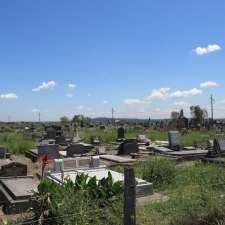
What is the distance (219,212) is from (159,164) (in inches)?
208

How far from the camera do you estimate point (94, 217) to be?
19.8 feet

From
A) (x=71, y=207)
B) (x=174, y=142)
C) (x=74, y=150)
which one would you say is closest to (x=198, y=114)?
(x=174, y=142)

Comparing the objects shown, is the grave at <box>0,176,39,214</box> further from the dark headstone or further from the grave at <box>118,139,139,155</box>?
the grave at <box>118,139,139,155</box>

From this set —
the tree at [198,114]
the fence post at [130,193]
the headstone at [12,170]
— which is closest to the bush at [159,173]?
the headstone at [12,170]

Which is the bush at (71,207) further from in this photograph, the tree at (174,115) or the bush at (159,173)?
the tree at (174,115)

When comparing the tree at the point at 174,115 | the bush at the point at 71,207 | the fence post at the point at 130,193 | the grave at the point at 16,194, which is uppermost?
the tree at the point at 174,115

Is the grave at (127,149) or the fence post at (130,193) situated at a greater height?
the fence post at (130,193)

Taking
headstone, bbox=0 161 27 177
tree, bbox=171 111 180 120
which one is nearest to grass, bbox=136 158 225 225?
headstone, bbox=0 161 27 177

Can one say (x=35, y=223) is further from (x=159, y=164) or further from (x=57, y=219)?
(x=159, y=164)

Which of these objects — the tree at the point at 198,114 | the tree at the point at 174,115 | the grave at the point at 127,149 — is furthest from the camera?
the tree at the point at 174,115

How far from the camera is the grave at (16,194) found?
316 inches

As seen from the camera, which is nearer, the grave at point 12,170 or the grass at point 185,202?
the grass at point 185,202

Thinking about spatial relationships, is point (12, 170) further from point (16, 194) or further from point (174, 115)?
point (174, 115)

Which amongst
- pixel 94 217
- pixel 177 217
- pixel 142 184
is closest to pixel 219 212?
pixel 177 217
